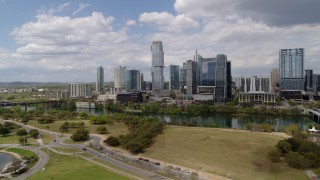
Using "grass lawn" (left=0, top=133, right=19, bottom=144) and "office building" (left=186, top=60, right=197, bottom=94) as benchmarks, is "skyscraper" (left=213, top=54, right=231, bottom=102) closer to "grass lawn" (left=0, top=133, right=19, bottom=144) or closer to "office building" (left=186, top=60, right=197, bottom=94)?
"office building" (left=186, top=60, right=197, bottom=94)

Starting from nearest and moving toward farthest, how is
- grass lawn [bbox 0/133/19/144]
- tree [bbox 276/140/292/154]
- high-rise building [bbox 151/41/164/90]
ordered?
tree [bbox 276/140/292/154]
grass lawn [bbox 0/133/19/144]
high-rise building [bbox 151/41/164/90]

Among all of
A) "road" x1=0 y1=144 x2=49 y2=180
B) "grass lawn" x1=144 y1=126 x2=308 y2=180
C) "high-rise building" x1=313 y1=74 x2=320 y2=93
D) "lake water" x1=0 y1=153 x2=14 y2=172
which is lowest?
"lake water" x1=0 y1=153 x2=14 y2=172

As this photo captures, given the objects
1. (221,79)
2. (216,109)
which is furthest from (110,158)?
(221,79)

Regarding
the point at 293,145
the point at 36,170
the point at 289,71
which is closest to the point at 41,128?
the point at 36,170

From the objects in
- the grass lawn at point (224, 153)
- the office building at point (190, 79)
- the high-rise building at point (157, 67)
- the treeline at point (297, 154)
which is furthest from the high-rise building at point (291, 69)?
the treeline at point (297, 154)

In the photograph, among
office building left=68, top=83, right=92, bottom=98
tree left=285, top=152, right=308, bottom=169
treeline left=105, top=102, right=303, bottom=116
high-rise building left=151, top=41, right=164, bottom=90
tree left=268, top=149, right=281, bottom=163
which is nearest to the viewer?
tree left=285, top=152, right=308, bottom=169

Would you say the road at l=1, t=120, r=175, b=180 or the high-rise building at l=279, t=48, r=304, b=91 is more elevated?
the high-rise building at l=279, t=48, r=304, b=91

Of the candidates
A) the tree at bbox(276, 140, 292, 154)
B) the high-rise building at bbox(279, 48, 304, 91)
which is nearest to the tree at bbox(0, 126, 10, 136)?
the tree at bbox(276, 140, 292, 154)
